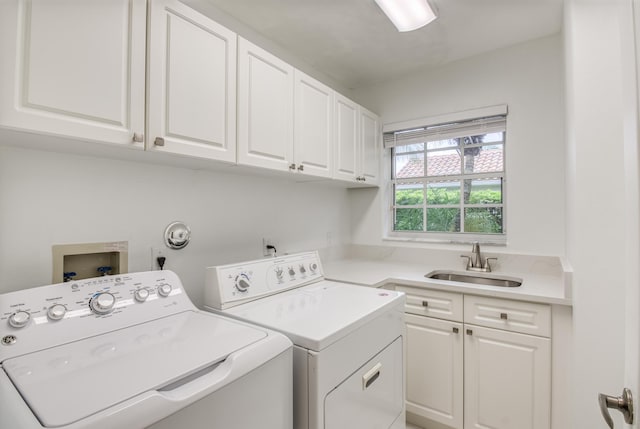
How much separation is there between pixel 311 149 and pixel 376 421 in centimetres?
148

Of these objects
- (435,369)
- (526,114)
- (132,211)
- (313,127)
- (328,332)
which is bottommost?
(435,369)

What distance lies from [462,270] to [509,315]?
0.71 meters

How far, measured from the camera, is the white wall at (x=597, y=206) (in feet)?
4.24

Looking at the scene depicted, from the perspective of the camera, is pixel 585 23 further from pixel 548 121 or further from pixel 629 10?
pixel 629 10

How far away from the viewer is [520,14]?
1.96 meters

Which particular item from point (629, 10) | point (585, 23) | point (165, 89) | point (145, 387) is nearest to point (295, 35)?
point (165, 89)

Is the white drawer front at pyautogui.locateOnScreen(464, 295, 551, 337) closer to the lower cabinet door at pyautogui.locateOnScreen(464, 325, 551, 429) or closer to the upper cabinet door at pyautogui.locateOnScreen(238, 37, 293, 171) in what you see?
the lower cabinet door at pyautogui.locateOnScreen(464, 325, 551, 429)

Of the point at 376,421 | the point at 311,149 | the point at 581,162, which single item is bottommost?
the point at 376,421

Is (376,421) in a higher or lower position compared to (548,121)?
lower

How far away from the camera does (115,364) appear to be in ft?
2.67

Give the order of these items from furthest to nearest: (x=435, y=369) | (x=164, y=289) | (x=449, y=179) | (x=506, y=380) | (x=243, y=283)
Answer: (x=449, y=179) → (x=435, y=369) → (x=506, y=380) → (x=243, y=283) → (x=164, y=289)

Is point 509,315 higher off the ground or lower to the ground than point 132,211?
lower

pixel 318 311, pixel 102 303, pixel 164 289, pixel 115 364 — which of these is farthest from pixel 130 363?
pixel 318 311

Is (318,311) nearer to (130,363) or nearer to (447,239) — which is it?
(130,363)
